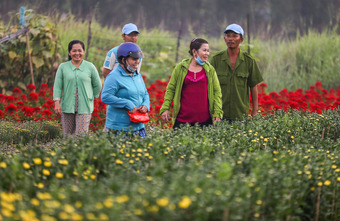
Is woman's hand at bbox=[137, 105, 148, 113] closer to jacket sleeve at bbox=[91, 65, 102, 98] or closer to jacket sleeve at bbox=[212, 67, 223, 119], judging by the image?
jacket sleeve at bbox=[212, 67, 223, 119]

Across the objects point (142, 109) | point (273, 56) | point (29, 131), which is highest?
point (273, 56)

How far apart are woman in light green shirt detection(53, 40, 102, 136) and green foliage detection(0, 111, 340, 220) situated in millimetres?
1697

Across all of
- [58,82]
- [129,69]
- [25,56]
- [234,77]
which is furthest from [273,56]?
[129,69]

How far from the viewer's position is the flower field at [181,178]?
2953mm

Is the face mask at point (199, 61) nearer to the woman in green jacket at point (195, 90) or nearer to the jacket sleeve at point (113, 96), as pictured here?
the woman in green jacket at point (195, 90)

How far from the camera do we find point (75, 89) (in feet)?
21.6

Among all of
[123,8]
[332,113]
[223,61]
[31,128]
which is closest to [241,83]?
[223,61]

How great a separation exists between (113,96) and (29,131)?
2434mm

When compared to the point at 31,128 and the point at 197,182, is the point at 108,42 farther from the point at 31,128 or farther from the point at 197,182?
the point at 197,182

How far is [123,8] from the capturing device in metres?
28.6

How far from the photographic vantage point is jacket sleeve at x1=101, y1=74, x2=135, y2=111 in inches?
217

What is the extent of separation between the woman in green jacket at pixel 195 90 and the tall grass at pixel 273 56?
6.54m

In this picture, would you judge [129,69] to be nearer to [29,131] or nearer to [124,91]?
[124,91]

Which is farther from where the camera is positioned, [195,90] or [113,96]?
[195,90]
